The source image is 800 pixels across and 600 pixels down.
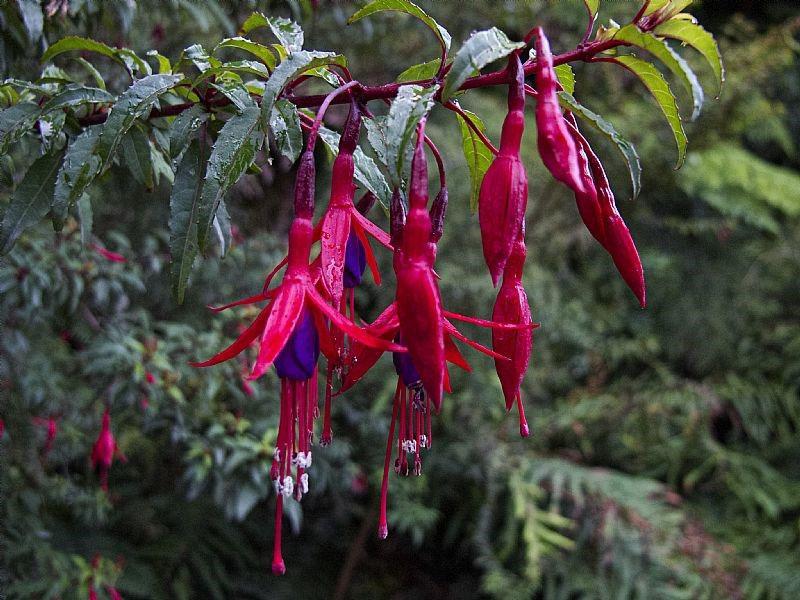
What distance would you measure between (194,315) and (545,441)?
108cm

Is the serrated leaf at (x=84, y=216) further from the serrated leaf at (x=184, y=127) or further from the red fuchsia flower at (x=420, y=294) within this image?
the red fuchsia flower at (x=420, y=294)

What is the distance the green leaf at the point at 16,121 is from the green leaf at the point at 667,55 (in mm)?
378

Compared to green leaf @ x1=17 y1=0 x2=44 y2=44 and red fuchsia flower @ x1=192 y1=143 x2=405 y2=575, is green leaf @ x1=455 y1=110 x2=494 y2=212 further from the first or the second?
green leaf @ x1=17 y1=0 x2=44 y2=44

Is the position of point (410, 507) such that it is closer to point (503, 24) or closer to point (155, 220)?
point (155, 220)

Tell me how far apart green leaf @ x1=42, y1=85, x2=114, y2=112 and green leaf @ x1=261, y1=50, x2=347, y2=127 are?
177mm

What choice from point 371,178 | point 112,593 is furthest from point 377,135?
point 112,593

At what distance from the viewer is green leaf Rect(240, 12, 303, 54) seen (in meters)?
0.48

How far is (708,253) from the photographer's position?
107 inches

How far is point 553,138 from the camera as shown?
0.35 meters

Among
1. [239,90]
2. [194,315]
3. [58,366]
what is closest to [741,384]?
[194,315]

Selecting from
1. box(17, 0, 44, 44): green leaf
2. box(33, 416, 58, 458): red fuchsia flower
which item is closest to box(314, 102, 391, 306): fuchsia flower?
box(17, 0, 44, 44): green leaf

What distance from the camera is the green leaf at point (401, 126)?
35cm

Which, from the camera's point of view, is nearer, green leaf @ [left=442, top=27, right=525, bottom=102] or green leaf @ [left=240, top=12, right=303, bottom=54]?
green leaf @ [left=442, top=27, right=525, bottom=102]

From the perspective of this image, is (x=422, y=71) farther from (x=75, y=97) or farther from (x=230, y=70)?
(x=75, y=97)
